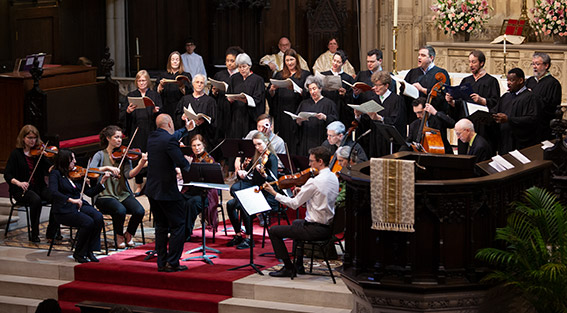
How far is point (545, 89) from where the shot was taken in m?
10.7

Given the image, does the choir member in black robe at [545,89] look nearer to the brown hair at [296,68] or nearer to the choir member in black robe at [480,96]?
the choir member in black robe at [480,96]

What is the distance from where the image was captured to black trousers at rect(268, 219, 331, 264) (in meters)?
8.90

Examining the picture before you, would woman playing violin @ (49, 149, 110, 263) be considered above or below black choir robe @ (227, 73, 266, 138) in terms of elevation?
below

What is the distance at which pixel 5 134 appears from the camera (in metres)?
13.7

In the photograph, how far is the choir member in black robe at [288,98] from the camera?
12.1 m

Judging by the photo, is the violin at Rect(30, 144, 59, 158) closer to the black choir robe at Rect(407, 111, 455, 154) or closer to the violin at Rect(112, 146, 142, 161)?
the violin at Rect(112, 146, 142, 161)

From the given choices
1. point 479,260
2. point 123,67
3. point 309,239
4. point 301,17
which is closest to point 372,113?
point 309,239

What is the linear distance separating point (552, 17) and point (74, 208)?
296 inches

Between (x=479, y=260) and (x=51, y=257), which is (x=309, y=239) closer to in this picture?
(x=479, y=260)

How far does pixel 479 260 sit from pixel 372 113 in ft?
11.8

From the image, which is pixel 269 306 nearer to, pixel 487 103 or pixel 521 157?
pixel 521 157

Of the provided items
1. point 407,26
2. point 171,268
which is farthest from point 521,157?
point 407,26

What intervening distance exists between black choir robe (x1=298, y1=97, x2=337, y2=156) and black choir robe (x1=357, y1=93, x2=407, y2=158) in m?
0.38

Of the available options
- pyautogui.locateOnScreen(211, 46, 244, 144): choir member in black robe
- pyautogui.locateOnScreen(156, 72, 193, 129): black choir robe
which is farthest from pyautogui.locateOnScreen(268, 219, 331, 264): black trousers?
pyautogui.locateOnScreen(156, 72, 193, 129): black choir robe
